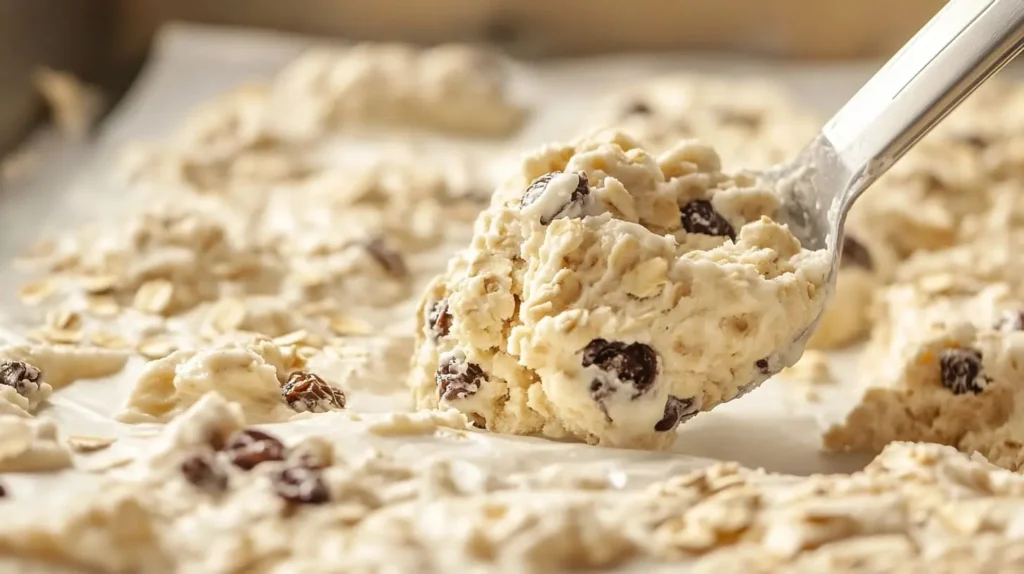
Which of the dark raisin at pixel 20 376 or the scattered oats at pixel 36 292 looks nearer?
the dark raisin at pixel 20 376

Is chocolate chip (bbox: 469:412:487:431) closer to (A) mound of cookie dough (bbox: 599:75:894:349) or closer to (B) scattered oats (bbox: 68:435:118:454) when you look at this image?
(B) scattered oats (bbox: 68:435:118:454)

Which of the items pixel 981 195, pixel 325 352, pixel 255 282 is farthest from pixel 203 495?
pixel 981 195

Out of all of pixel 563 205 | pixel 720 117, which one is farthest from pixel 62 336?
pixel 720 117

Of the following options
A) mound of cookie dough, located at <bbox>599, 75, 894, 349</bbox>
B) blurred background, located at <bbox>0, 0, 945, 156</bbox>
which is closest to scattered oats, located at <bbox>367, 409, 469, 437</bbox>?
mound of cookie dough, located at <bbox>599, 75, 894, 349</bbox>

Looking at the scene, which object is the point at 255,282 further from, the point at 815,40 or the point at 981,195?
the point at 815,40

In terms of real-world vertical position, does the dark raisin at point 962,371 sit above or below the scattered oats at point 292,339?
above

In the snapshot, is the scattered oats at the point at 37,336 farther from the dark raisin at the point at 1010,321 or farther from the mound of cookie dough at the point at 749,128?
the dark raisin at the point at 1010,321

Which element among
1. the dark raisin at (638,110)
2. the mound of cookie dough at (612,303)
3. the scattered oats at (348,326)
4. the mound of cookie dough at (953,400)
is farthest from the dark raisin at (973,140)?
Answer: the scattered oats at (348,326)
